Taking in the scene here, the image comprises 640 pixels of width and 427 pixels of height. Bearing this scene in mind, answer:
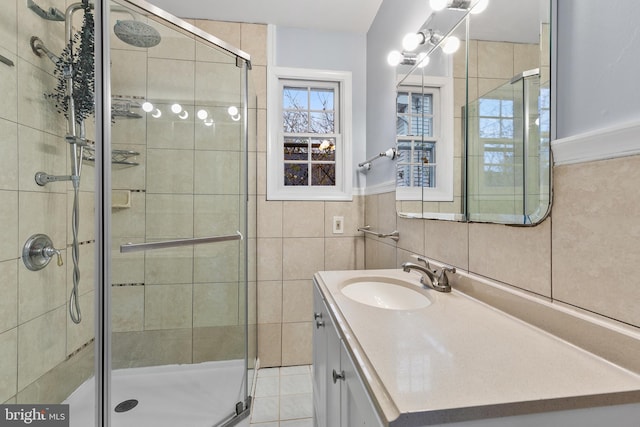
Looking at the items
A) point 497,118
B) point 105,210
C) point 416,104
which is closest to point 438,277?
point 497,118

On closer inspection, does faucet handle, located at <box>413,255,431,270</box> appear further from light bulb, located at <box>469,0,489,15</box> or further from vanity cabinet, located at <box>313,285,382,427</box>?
light bulb, located at <box>469,0,489,15</box>

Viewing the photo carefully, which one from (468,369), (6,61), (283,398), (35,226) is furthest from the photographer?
(283,398)

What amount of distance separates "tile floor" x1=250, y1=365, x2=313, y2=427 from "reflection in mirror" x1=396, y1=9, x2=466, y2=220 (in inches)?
50.9

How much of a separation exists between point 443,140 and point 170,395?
1.82 metres

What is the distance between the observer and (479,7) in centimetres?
101

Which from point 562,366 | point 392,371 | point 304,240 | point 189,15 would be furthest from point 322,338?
point 189,15

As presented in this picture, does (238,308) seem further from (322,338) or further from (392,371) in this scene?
(392,371)

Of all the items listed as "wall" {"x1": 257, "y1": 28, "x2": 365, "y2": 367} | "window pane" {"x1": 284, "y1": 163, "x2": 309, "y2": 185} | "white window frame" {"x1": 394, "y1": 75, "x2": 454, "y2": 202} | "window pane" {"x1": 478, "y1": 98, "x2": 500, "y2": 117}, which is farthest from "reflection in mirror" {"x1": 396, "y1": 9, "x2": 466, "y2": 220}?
"window pane" {"x1": 284, "y1": 163, "x2": 309, "y2": 185}

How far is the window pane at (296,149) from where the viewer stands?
Answer: 2.24 m

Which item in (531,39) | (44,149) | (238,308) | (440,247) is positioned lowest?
(238,308)

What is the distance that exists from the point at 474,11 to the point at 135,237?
1.65 m

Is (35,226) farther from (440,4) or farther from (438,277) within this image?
(440,4)

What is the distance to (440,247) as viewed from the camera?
123 centimetres

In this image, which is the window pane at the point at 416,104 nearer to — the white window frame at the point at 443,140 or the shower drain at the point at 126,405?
the white window frame at the point at 443,140
